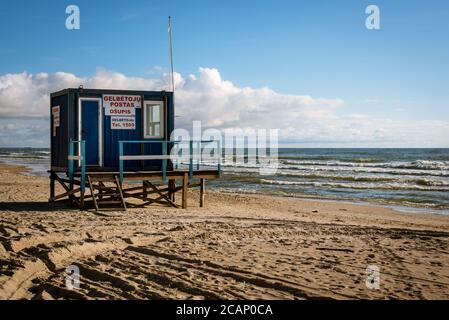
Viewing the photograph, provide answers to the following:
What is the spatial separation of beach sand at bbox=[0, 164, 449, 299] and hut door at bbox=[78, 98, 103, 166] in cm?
214

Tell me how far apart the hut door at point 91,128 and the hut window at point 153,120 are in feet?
4.62

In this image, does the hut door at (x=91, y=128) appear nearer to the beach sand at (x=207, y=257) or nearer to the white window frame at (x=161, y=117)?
the white window frame at (x=161, y=117)

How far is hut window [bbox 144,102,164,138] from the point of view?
565 inches

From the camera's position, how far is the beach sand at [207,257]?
590 cm

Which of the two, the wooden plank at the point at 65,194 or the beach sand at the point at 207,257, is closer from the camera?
the beach sand at the point at 207,257

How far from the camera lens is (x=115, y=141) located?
→ 14094mm

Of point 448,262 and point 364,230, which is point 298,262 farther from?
point 364,230

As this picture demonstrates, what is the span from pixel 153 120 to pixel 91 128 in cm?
187

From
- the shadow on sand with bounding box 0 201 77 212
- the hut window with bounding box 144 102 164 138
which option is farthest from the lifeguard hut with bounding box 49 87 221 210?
the shadow on sand with bounding box 0 201 77 212

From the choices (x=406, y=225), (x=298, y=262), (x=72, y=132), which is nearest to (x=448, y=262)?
(x=298, y=262)

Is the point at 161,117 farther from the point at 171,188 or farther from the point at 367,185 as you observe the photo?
the point at 367,185

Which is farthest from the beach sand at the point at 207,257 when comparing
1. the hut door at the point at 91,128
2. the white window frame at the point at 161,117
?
the white window frame at the point at 161,117

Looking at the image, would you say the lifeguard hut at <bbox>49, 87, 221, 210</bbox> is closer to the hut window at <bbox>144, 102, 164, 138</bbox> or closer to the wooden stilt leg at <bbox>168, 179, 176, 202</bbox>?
the hut window at <bbox>144, 102, 164, 138</bbox>

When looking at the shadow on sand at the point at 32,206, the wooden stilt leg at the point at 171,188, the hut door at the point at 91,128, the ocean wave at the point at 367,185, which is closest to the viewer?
the shadow on sand at the point at 32,206
